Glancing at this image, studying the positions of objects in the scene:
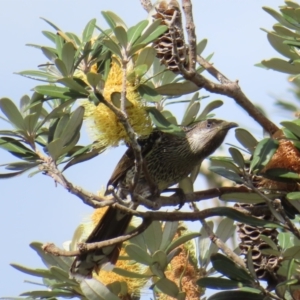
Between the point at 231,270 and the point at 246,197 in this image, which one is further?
the point at 246,197

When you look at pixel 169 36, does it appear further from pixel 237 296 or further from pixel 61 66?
pixel 237 296

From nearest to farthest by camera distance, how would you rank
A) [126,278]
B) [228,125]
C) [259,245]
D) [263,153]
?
[263,153]
[259,245]
[126,278]
[228,125]

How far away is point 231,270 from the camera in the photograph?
251 centimetres

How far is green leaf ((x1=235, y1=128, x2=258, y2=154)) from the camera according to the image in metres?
2.79

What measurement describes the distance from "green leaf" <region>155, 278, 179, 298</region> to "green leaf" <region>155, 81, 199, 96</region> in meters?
0.77

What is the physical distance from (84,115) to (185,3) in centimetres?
62

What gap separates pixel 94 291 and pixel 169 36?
3.40 ft

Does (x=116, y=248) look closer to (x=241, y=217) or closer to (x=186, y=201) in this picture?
(x=186, y=201)

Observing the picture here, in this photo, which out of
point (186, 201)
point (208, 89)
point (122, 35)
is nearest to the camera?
point (122, 35)

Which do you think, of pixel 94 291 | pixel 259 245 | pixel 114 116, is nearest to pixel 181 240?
pixel 259 245

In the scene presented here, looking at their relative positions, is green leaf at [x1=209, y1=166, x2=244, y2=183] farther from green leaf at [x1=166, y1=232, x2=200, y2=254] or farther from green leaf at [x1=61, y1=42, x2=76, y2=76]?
green leaf at [x1=61, y1=42, x2=76, y2=76]

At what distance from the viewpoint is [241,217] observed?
259 centimetres

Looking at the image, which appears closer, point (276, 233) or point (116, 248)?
point (276, 233)

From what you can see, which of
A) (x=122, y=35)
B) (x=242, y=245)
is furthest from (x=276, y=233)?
(x=122, y=35)
